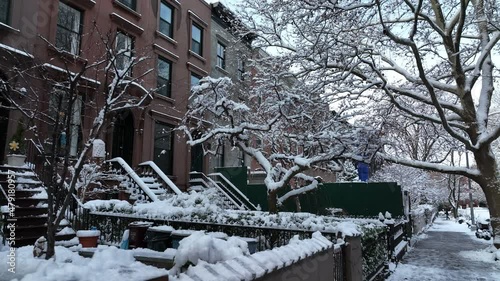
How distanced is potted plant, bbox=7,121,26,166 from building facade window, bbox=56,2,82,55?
327 cm

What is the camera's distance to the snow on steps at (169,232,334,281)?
8.00ft

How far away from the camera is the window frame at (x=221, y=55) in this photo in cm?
2271

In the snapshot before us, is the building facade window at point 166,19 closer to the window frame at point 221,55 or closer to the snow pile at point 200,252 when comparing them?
the window frame at point 221,55

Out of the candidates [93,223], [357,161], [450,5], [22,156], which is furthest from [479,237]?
[22,156]

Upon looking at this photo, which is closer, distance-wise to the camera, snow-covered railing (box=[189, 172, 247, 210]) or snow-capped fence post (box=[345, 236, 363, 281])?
snow-capped fence post (box=[345, 236, 363, 281])

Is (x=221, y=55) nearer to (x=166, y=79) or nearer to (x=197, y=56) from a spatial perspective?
(x=197, y=56)

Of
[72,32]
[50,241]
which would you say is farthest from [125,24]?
[50,241]

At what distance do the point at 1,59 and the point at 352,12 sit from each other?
10606 millimetres

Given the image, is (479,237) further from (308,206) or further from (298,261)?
(298,261)

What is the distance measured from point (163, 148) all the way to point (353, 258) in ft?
44.3

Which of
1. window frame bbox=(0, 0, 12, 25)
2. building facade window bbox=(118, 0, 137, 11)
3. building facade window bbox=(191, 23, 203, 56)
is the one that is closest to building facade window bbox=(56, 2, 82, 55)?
window frame bbox=(0, 0, 12, 25)

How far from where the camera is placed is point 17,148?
10.8 m

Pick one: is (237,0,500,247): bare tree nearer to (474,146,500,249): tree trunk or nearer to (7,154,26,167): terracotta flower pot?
(474,146,500,249): tree trunk

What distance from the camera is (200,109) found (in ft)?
44.8
